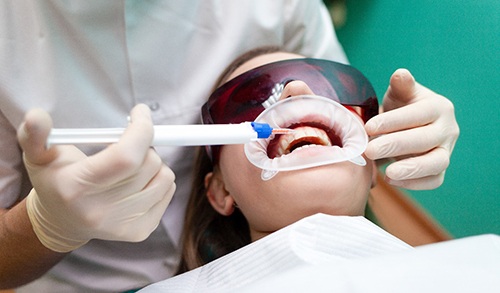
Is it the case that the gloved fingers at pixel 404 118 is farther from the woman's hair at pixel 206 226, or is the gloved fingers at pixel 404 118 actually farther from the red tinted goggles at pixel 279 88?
the woman's hair at pixel 206 226

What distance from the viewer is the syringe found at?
0.64m

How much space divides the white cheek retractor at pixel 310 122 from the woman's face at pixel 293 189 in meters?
0.02

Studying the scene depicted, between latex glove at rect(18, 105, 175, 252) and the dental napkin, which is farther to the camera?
the dental napkin

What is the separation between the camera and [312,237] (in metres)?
0.80

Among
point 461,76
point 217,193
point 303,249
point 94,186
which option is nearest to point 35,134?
point 94,186

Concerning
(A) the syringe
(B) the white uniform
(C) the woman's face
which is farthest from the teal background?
(A) the syringe

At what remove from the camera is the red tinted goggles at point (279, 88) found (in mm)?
977

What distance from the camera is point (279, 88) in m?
0.97

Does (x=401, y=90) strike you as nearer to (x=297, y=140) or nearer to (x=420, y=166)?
(x=420, y=166)

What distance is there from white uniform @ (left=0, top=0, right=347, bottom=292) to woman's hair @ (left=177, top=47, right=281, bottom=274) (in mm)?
25

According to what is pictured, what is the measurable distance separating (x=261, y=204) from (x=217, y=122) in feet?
0.71

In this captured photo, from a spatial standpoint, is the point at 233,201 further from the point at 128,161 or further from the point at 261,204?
the point at 128,161

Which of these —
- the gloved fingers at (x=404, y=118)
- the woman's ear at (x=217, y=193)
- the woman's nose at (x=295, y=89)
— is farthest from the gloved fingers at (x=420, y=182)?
the woman's ear at (x=217, y=193)

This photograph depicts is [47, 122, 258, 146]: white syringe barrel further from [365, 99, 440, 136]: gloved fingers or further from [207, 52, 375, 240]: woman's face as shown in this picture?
[365, 99, 440, 136]: gloved fingers
